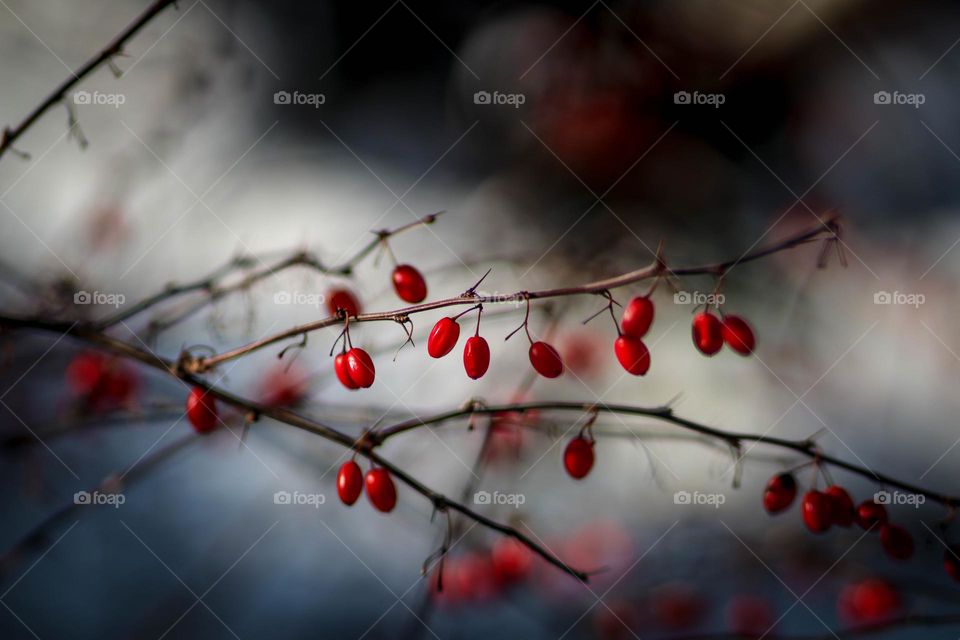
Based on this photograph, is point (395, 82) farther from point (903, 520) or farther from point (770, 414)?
point (903, 520)

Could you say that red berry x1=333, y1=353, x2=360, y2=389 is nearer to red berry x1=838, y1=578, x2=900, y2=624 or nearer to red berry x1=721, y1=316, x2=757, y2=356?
red berry x1=721, y1=316, x2=757, y2=356

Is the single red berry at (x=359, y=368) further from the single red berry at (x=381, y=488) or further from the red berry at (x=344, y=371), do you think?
the single red berry at (x=381, y=488)

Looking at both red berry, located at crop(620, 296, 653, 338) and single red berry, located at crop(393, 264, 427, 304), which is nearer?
red berry, located at crop(620, 296, 653, 338)

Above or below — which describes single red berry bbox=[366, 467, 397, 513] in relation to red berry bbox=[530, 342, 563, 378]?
below

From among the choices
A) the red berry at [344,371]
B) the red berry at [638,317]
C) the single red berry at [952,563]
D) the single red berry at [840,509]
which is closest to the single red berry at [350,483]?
the red berry at [344,371]

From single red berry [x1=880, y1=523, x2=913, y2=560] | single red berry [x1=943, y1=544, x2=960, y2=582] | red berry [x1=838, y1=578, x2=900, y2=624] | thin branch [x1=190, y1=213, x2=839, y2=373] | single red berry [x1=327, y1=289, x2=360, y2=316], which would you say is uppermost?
single red berry [x1=327, y1=289, x2=360, y2=316]

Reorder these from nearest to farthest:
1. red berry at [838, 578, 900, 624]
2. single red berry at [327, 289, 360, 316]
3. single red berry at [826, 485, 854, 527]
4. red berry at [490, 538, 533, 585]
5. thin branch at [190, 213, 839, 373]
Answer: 1. thin branch at [190, 213, 839, 373]
2. single red berry at [826, 485, 854, 527]
3. single red berry at [327, 289, 360, 316]
4. red berry at [838, 578, 900, 624]
5. red berry at [490, 538, 533, 585]

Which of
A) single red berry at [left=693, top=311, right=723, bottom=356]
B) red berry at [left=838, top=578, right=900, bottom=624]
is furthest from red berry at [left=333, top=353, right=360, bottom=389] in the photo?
red berry at [left=838, top=578, right=900, bottom=624]

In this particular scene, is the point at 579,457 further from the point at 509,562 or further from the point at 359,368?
the point at 509,562

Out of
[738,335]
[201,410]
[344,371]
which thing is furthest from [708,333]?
[201,410]
